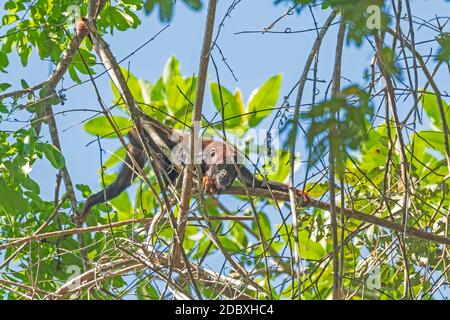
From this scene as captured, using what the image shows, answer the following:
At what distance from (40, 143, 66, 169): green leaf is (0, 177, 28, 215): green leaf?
413 millimetres

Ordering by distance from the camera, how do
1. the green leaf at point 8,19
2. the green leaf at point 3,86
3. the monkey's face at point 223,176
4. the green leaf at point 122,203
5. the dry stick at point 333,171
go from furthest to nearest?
the green leaf at point 122,203
the monkey's face at point 223,176
the green leaf at point 8,19
the green leaf at point 3,86
the dry stick at point 333,171

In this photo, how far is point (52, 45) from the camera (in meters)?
5.60

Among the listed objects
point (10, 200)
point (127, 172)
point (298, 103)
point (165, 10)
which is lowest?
point (298, 103)

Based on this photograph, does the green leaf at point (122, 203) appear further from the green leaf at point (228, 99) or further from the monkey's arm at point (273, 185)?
the green leaf at point (228, 99)

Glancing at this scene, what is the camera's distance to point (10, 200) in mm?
4898

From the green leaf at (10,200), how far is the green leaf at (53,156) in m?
0.41

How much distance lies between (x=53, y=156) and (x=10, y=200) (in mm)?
489

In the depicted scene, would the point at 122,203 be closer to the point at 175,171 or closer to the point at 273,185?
the point at 175,171

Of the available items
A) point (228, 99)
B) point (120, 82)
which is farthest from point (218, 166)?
point (120, 82)

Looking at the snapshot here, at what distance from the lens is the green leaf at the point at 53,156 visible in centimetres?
463

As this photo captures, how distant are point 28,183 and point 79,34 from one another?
1050 millimetres

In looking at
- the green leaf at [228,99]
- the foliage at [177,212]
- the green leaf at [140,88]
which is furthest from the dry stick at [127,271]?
the green leaf at [140,88]
